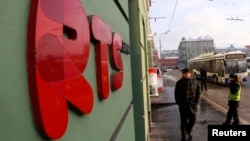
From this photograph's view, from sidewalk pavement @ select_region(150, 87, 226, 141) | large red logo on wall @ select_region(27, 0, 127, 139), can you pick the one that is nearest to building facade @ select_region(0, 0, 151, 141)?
large red logo on wall @ select_region(27, 0, 127, 139)

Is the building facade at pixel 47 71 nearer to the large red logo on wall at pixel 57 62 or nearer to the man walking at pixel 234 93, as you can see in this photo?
the large red logo on wall at pixel 57 62

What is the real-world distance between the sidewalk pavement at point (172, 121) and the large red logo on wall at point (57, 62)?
7763 mm

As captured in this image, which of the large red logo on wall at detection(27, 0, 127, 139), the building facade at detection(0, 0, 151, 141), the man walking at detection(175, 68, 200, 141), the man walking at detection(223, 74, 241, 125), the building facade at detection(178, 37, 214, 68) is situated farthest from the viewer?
the building facade at detection(178, 37, 214, 68)

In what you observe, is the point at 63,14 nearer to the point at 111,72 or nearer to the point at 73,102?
the point at 73,102

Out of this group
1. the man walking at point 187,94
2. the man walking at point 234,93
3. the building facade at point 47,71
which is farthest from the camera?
the man walking at point 234,93

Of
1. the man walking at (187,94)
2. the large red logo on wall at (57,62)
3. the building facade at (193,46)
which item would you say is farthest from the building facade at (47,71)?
the building facade at (193,46)

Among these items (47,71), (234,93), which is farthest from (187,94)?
(47,71)

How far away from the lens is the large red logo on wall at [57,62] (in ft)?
3.84

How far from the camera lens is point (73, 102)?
1609 millimetres

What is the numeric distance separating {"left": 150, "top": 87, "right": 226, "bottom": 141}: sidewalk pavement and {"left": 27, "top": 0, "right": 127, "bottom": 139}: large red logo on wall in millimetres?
7763

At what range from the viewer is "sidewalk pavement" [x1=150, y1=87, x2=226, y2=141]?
31.5 ft

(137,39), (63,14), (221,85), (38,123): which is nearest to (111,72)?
(63,14)

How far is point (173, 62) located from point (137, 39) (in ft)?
347

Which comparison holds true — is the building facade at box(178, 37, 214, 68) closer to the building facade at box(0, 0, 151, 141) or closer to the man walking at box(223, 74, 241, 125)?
the man walking at box(223, 74, 241, 125)
